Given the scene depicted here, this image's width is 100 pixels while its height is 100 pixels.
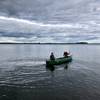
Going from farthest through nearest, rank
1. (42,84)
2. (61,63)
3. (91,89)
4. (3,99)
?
(61,63), (42,84), (91,89), (3,99)

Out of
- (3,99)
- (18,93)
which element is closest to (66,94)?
(18,93)

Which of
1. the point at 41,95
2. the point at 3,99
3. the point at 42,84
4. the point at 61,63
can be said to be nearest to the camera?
the point at 3,99

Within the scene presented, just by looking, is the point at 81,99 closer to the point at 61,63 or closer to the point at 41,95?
the point at 41,95

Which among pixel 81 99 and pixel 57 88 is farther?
pixel 57 88

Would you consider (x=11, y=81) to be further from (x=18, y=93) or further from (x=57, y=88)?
(x=57, y=88)

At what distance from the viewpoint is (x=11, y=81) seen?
20125 mm

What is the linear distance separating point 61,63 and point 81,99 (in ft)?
73.4

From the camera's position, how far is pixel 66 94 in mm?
16031

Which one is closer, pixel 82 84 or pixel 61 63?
pixel 82 84

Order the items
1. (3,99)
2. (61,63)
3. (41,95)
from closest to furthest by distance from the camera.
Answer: (3,99) → (41,95) → (61,63)

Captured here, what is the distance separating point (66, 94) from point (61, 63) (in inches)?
823

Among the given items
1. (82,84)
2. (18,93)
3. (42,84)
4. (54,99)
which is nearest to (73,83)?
(82,84)

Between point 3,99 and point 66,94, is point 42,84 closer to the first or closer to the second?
point 66,94

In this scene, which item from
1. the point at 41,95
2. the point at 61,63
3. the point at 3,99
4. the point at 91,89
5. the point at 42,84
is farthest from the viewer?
the point at 61,63
